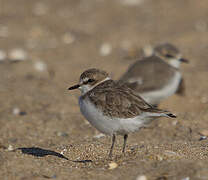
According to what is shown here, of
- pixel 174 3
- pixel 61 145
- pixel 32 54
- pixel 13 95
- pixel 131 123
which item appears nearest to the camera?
pixel 131 123

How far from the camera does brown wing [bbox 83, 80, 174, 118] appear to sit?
13.5 feet

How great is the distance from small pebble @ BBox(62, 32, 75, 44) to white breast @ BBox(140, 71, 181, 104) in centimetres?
463

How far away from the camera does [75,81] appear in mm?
8305

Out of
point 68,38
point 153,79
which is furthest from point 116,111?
point 68,38

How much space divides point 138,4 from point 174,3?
3.43ft

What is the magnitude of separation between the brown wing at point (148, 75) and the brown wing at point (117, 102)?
6.98 feet

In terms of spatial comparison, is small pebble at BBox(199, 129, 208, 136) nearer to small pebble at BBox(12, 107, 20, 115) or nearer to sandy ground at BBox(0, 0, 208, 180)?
sandy ground at BBox(0, 0, 208, 180)

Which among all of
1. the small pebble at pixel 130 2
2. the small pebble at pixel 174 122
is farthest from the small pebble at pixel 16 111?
the small pebble at pixel 130 2

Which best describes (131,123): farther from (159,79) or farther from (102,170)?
(159,79)

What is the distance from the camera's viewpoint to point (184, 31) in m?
11.1

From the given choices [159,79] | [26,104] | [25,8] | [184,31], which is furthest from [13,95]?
[25,8]

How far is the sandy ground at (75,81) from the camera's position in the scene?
3.82 metres

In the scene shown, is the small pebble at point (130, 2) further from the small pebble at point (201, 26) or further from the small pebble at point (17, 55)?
the small pebble at point (17, 55)

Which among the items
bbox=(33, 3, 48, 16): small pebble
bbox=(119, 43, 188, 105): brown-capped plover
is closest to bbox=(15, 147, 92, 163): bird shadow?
bbox=(119, 43, 188, 105): brown-capped plover
